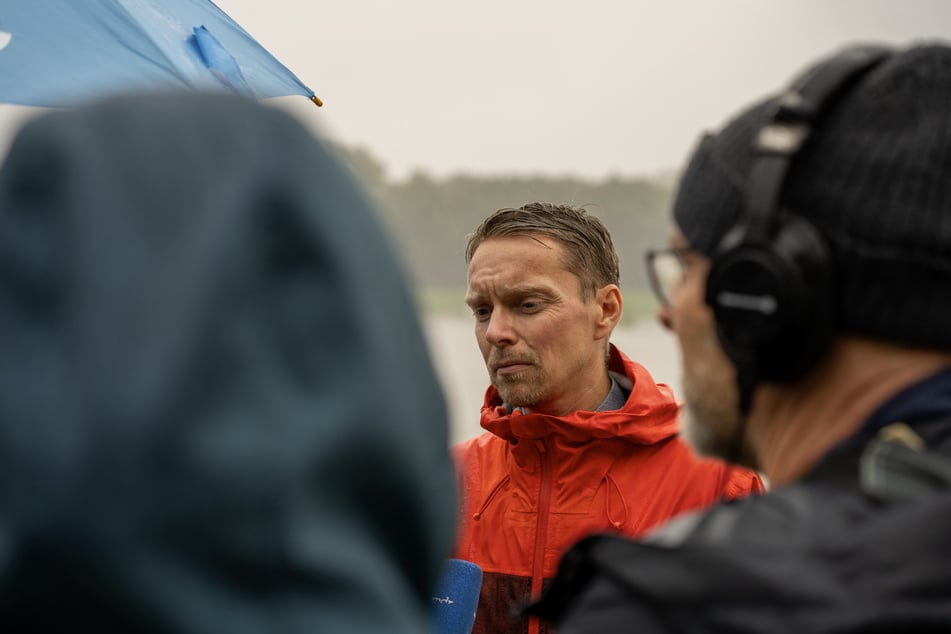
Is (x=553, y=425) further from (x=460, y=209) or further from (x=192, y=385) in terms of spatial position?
(x=460, y=209)

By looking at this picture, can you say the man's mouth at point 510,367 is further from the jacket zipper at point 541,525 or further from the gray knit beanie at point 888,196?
the gray knit beanie at point 888,196

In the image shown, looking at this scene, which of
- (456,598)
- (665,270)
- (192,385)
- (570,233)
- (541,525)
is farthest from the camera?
(570,233)

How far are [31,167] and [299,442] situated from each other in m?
0.23

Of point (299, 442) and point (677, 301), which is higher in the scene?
point (299, 442)

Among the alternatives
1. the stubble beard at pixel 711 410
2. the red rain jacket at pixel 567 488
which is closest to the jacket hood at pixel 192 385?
the stubble beard at pixel 711 410

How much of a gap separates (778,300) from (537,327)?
195cm

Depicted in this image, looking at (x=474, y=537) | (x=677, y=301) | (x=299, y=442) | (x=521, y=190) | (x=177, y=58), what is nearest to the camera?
(x=299, y=442)

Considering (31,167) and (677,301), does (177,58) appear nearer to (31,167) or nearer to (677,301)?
(677,301)

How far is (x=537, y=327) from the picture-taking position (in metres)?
3.00

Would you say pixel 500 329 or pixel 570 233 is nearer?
pixel 500 329

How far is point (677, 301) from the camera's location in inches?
51.0

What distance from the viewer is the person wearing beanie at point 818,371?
2.90 feet

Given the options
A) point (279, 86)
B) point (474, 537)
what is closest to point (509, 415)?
point (474, 537)

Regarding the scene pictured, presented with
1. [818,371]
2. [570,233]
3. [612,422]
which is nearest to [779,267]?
[818,371]
